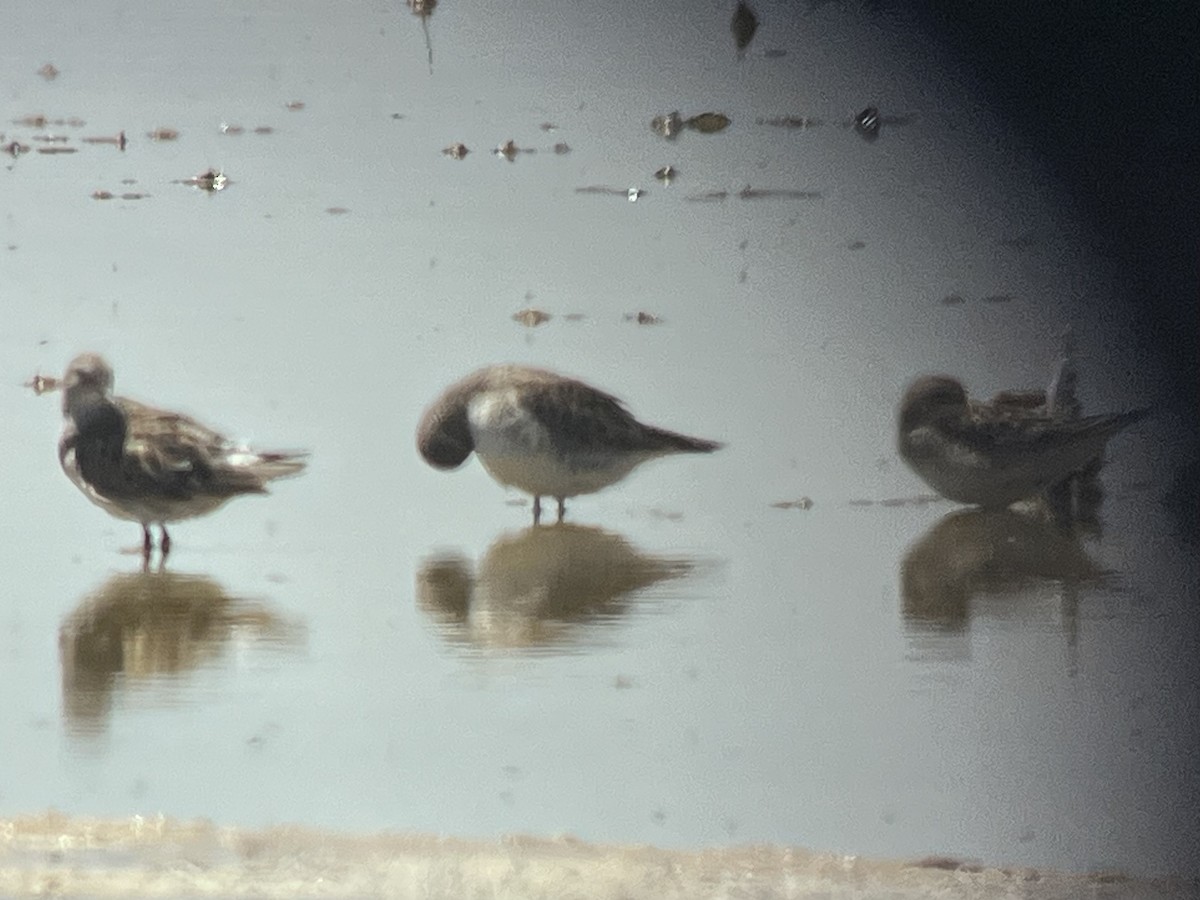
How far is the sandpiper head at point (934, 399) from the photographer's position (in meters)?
2.14

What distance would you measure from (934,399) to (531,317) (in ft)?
1.50

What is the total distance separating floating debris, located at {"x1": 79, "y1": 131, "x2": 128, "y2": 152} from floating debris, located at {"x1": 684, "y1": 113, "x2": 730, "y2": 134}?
24.6 inches

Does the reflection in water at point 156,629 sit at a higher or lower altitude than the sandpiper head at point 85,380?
lower

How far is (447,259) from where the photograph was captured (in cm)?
217

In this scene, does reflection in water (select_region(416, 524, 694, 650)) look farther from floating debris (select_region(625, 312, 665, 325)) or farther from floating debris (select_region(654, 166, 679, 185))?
floating debris (select_region(654, 166, 679, 185))

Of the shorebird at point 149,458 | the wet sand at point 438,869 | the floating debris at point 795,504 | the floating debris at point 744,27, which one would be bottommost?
the wet sand at point 438,869

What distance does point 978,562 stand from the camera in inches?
85.0

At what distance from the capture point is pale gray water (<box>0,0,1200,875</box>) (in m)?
2.12

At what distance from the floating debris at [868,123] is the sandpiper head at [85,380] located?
872 mm

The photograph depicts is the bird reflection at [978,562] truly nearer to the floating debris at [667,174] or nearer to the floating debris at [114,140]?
the floating debris at [667,174]

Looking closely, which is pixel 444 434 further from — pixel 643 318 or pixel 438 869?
pixel 438 869

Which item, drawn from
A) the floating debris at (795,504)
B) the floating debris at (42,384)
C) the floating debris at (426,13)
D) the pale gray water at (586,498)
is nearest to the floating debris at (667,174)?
the pale gray water at (586,498)

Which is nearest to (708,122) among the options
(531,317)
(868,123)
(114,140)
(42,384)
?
(868,123)

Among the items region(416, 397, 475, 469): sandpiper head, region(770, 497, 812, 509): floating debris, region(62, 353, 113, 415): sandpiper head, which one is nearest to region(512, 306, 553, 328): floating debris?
region(416, 397, 475, 469): sandpiper head
